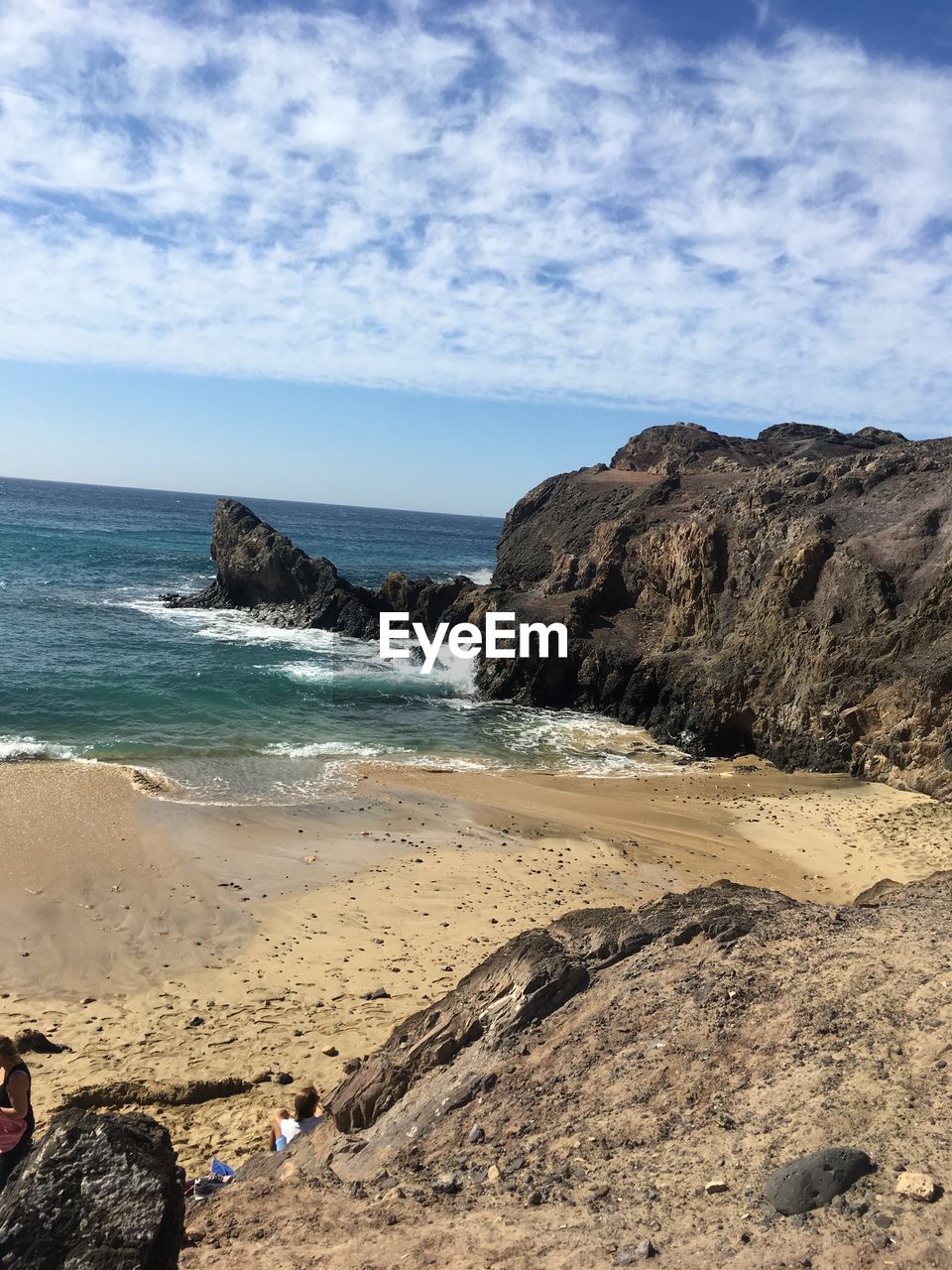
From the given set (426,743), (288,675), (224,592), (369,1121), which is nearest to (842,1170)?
(369,1121)

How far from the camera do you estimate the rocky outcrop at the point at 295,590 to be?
35844 mm

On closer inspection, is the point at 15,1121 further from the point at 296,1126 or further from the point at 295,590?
the point at 295,590

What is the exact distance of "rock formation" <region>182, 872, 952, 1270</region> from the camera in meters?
4.09

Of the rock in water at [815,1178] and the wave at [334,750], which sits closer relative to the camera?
the rock in water at [815,1178]

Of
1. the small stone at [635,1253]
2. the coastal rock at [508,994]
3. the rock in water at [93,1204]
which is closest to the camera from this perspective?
the rock in water at [93,1204]

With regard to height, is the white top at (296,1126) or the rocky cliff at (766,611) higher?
the rocky cliff at (766,611)

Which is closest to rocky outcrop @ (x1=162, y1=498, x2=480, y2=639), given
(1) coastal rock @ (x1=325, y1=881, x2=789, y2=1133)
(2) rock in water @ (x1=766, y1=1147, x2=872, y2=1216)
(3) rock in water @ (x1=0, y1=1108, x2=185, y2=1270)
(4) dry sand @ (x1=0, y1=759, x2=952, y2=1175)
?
(4) dry sand @ (x1=0, y1=759, x2=952, y2=1175)

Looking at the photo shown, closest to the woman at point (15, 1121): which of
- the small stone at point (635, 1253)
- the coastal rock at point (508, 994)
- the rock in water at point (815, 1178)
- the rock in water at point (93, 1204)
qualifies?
the coastal rock at point (508, 994)

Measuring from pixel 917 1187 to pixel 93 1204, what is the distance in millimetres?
3960

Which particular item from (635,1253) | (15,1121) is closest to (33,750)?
(15,1121)

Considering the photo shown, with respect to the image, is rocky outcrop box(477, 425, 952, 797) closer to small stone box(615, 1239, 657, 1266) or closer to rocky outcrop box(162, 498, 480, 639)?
rocky outcrop box(162, 498, 480, 639)

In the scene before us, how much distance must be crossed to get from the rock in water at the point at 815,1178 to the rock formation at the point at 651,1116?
1 cm

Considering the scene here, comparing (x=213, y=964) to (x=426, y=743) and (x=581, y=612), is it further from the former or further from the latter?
(x=581, y=612)

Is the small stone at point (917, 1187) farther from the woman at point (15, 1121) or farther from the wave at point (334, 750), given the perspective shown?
the wave at point (334, 750)
